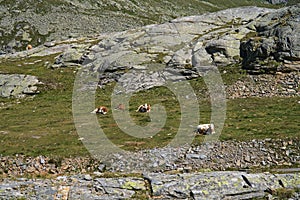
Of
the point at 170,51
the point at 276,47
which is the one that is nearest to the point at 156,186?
the point at 276,47

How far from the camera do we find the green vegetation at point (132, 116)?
83.1 feet

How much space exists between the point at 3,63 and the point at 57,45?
47.8 ft

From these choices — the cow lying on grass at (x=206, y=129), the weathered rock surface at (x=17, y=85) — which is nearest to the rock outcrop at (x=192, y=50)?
the weathered rock surface at (x=17, y=85)

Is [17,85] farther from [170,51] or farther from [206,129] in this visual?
[206,129]

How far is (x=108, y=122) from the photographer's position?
32.2 meters

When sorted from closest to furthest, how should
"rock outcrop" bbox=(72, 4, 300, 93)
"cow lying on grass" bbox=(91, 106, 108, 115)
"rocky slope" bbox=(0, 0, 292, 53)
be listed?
"cow lying on grass" bbox=(91, 106, 108, 115), "rock outcrop" bbox=(72, 4, 300, 93), "rocky slope" bbox=(0, 0, 292, 53)

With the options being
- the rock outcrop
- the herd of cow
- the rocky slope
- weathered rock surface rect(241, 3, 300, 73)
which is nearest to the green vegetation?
the herd of cow

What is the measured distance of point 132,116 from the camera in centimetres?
3409

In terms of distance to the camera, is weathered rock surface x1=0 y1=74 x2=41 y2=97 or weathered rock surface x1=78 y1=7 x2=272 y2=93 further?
weathered rock surface x1=0 y1=74 x2=41 y2=97

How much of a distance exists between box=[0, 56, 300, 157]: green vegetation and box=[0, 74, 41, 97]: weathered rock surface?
6.77 ft

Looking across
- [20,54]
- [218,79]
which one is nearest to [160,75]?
[218,79]

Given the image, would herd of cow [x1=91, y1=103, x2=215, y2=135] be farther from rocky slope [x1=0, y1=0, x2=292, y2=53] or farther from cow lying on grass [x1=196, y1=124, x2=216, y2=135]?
rocky slope [x1=0, y1=0, x2=292, y2=53]

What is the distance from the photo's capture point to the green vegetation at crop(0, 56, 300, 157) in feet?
83.1

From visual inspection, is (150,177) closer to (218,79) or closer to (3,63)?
(218,79)
